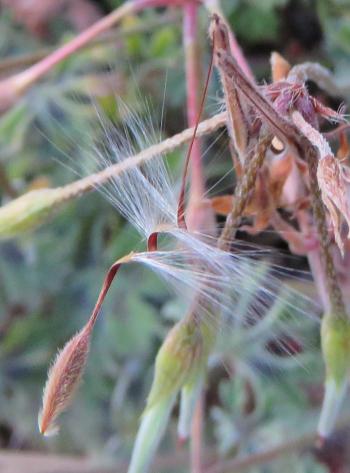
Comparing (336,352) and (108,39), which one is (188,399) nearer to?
(336,352)

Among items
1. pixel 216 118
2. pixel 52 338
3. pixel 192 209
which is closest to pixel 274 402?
pixel 52 338

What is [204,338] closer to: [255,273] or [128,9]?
[255,273]

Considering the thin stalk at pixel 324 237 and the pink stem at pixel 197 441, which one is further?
the pink stem at pixel 197 441

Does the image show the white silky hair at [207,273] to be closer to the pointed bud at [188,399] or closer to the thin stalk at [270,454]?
the pointed bud at [188,399]

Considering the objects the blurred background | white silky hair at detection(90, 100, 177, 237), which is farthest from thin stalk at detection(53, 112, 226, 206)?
the blurred background

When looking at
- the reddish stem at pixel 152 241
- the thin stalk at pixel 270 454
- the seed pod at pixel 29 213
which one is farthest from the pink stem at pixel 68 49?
the thin stalk at pixel 270 454

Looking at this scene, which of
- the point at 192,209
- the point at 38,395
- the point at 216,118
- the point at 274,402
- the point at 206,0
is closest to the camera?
the point at 216,118

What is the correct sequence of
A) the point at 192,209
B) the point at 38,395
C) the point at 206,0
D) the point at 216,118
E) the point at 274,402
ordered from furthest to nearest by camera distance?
the point at 38,395 < the point at 274,402 < the point at 206,0 < the point at 192,209 < the point at 216,118

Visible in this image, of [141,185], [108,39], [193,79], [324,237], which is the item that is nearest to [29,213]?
[141,185]
